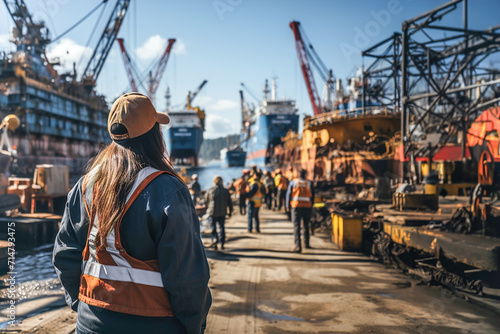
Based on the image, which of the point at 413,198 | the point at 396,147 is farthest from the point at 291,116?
the point at 413,198

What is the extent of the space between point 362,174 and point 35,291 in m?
15.9

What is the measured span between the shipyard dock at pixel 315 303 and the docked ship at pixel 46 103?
1026 inches

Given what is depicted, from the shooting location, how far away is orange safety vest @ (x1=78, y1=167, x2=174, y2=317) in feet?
5.46

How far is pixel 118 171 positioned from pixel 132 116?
0.28 metres

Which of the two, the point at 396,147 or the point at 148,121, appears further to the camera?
the point at 396,147

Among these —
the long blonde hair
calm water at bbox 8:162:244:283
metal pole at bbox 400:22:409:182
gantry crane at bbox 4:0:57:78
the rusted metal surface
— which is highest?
gantry crane at bbox 4:0:57:78

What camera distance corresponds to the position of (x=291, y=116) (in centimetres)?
6675

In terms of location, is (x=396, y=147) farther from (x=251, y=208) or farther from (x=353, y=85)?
(x=353, y=85)

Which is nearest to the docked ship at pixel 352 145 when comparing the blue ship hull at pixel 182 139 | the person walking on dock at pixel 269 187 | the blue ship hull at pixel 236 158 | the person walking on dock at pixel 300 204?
the person walking on dock at pixel 269 187

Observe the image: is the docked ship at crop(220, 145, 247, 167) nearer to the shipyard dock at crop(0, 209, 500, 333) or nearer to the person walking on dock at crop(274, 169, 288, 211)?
the person walking on dock at crop(274, 169, 288, 211)

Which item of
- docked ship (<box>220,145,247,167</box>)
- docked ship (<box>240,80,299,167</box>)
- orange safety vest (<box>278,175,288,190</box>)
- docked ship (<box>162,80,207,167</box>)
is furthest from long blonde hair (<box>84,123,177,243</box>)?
docked ship (<box>220,145,247,167</box>)

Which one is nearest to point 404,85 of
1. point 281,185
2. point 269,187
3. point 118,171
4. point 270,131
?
point 281,185

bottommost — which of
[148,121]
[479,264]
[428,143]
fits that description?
[479,264]

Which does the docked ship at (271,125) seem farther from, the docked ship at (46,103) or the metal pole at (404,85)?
the metal pole at (404,85)
